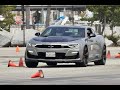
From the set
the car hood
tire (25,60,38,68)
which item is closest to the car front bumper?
tire (25,60,38,68)

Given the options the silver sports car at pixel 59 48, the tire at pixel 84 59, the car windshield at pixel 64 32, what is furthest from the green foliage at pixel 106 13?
the tire at pixel 84 59

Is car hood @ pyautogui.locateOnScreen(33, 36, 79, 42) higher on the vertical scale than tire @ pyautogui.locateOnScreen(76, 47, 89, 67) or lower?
higher

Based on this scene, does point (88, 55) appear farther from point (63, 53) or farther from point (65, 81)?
point (65, 81)

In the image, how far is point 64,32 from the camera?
21.8 meters

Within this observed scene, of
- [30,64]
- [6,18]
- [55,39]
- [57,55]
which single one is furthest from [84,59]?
[6,18]

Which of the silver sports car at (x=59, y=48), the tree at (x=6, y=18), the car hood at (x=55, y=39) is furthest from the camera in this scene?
the tree at (x=6, y=18)

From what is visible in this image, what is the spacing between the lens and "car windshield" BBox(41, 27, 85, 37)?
2169 centimetres

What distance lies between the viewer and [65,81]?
14977mm

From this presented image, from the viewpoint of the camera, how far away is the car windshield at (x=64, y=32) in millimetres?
21688

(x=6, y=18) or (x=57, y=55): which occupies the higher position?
(x=57, y=55)

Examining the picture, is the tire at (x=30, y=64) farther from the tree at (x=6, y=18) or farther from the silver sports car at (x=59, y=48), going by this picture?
the tree at (x=6, y=18)

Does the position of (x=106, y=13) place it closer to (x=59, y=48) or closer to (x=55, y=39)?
(x=55, y=39)

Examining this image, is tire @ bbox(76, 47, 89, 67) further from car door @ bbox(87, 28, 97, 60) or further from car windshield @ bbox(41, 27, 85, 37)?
car windshield @ bbox(41, 27, 85, 37)
